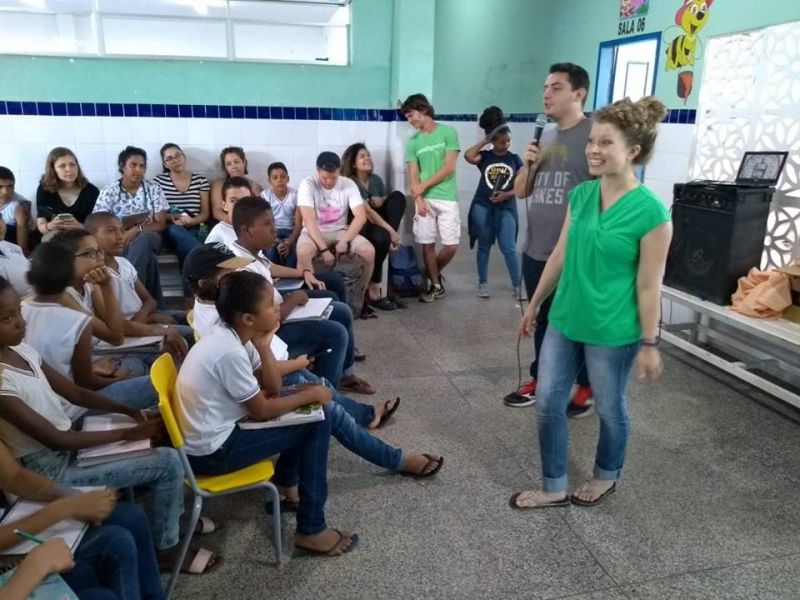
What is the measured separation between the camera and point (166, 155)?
14.7 feet

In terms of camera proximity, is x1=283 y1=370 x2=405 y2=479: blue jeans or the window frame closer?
x1=283 y1=370 x2=405 y2=479: blue jeans

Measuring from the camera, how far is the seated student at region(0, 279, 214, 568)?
1.60 meters

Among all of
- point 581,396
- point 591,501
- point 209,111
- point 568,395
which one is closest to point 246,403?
point 568,395

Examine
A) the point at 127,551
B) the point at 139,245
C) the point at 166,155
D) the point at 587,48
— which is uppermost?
the point at 587,48

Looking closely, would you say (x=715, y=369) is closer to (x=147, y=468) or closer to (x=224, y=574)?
(x=224, y=574)

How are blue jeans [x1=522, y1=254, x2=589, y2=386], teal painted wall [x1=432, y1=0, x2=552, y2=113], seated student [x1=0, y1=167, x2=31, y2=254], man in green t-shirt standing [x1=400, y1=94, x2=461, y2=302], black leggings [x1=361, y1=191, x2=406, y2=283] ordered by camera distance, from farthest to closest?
teal painted wall [x1=432, y1=0, x2=552, y2=113] < man in green t-shirt standing [x1=400, y1=94, x2=461, y2=302] < black leggings [x1=361, y1=191, x2=406, y2=283] < seated student [x1=0, y1=167, x2=31, y2=254] < blue jeans [x1=522, y1=254, x2=589, y2=386]

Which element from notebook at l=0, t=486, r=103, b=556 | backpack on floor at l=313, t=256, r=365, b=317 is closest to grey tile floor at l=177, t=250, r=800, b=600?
notebook at l=0, t=486, r=103, b=556

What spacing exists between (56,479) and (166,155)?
3.32 meters

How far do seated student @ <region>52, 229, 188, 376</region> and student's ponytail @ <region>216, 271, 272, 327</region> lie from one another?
73 centimetres

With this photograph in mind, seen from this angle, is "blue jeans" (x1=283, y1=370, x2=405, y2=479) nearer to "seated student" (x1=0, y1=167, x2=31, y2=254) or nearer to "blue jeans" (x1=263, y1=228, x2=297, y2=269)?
"blue jeans" (x1=263, y1=228, x2=297, y2=269)

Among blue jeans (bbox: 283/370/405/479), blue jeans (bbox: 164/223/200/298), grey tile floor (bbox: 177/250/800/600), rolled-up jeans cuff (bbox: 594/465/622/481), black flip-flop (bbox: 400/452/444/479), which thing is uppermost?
blue jeans (bbox: 164/223/200/298)

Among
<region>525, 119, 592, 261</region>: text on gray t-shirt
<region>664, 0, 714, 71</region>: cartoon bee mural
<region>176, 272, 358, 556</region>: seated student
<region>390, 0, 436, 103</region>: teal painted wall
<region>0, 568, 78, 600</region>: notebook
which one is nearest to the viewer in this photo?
<region>0, 568, 78, 600</region>: notebook

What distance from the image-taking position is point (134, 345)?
96.7 inches

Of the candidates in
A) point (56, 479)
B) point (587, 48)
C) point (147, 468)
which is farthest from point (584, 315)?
point (587, 48)
